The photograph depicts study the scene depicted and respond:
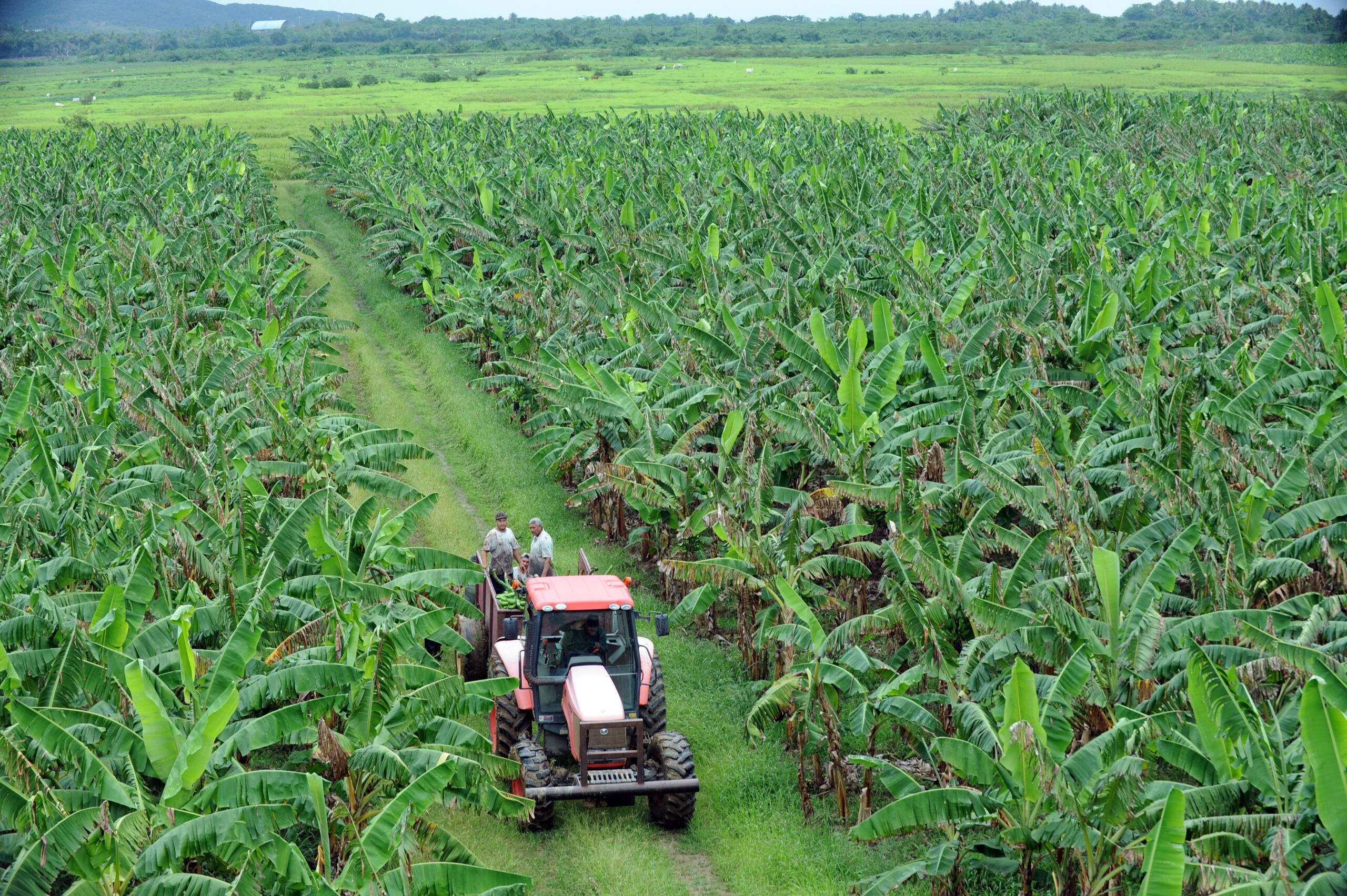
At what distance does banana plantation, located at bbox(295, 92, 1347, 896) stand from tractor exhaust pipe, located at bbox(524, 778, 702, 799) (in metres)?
0.78

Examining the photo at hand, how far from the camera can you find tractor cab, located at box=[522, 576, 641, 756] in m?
10.8

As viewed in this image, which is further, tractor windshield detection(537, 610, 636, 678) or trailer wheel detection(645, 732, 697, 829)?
tractor windshield detection(537, 610, 636, 678)

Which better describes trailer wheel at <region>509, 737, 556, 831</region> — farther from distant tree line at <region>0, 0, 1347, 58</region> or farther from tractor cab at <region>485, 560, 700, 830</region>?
distant tree line at <region>0, 0, 1347, 58</region>

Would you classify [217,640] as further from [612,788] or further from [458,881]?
[458,881]

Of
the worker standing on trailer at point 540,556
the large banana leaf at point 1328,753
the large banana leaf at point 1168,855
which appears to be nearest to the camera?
the large banana leaf at point 1328,753

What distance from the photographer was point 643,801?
36.4 feet

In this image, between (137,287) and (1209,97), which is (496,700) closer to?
(137,287)

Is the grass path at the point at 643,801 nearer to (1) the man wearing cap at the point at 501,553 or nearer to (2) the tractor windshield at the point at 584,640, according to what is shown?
(2) the tractor windshield at the point at 584,640

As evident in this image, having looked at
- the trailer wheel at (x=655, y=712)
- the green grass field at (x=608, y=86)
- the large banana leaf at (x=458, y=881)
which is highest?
the green grass field at (x=608, y=86)

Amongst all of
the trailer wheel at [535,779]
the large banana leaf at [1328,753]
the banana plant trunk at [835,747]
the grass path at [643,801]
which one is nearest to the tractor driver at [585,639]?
the trailer wheel at [535,779]

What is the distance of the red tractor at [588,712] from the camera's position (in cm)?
1018

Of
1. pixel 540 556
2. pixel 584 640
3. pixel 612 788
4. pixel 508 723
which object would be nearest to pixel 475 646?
pixel 540 556

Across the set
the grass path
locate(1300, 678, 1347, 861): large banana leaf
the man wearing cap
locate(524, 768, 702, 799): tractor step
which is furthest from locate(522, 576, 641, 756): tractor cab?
locate(1300, 678, 1347, 861): large banana leaf

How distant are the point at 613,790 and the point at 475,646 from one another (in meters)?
3.43
